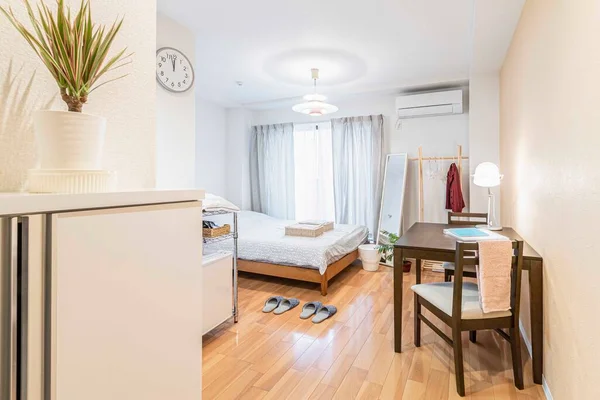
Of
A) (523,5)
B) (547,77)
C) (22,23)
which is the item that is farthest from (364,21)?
(22,23)

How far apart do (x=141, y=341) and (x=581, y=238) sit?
1.67 meters

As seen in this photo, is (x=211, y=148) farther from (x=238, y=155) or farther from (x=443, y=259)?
(x=443, y=259)

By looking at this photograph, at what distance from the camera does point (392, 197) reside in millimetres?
4734

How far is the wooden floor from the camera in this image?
1808 mm

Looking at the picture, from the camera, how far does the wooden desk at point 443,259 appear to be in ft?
6.07

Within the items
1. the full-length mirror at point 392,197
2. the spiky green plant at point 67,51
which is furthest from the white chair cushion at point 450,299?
the full-length mirror at point 392,197

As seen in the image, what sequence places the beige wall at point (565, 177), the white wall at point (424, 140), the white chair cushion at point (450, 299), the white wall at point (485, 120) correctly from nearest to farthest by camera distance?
the beige wall at point (565, 177) < the white chair cushion at point (450, 299) < the white wall at point (485, 120) < the white wall at point (424, 140)

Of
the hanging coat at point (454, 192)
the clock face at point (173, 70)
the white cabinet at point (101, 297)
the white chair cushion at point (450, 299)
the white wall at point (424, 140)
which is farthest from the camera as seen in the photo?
the white wall at point (424, 140)

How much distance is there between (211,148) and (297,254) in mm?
2921

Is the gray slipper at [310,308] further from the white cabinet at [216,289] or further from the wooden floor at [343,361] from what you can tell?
the white cabinet at [216,289]

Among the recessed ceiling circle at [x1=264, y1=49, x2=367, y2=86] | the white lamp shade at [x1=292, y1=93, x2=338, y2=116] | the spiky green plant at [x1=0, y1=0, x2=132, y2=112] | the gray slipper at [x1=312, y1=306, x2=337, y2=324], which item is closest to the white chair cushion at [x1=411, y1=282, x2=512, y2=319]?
the gray slipper at [x1=312, y1=306, x2=337, y2=324]

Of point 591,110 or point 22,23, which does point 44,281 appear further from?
point 591,110

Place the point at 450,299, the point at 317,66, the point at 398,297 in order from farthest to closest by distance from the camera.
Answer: the point at 317,66
the point at 398,297
the point at 450,299

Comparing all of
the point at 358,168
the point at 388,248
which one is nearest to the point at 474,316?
the point at 388,248
